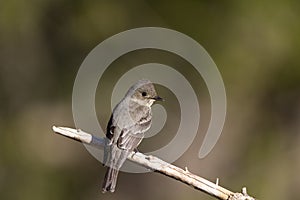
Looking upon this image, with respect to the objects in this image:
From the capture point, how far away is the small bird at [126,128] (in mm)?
6211

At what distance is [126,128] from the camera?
20.8 feet

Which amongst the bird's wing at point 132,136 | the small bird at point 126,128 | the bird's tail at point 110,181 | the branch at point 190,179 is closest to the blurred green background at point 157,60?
the small bird at point 126,128

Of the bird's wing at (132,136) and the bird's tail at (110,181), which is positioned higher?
the bird's wing at (132,136)

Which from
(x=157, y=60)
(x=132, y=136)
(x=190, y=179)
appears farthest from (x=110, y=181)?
(x=157, y=60)

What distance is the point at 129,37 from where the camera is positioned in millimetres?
11688

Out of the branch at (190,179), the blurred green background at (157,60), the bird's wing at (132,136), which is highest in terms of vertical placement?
the blurred green background at (157,60)

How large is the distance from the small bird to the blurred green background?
4588 millimetres

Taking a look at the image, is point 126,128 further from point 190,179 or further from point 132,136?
point 190,179

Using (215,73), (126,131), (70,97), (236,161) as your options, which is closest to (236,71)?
(215,73)

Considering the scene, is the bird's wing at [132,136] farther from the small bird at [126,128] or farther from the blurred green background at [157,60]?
the blurred green background at [157,60]

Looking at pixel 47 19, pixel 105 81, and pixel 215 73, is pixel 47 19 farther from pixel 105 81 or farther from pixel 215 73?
pixel 215 73

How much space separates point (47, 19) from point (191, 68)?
179 cm

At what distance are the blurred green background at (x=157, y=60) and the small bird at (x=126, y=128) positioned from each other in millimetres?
4588

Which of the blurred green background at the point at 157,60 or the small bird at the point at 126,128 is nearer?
the small bird at the point at 126,128
